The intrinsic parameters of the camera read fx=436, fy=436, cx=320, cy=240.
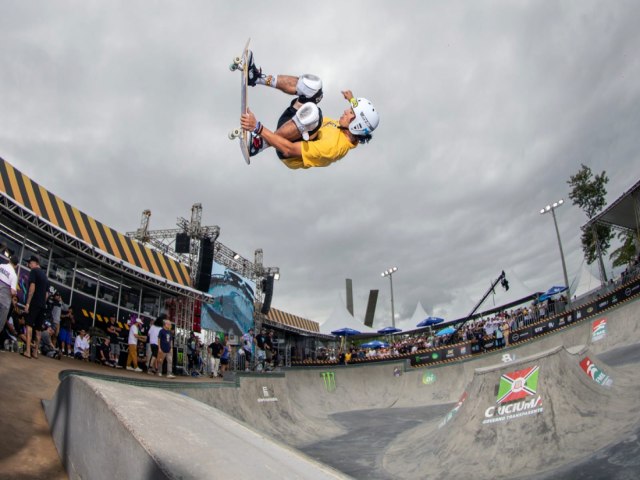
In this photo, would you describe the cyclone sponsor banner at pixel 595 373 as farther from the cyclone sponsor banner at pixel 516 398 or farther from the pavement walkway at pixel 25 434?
the pavement walkway at pixel 25 434

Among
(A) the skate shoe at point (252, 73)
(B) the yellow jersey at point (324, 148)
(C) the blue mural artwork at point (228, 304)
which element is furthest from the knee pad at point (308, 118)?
(C) the blue mural artwork at point (228, 304)

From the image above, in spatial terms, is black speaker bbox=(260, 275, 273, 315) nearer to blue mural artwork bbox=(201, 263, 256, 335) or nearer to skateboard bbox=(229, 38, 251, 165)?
blue mural artwork bbox=(201, 263, 256, 335)

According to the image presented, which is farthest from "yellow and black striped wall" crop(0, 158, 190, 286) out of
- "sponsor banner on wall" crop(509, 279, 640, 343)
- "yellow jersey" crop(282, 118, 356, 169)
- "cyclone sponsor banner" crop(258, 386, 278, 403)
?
"sponsor banner on wall" crop(509, 279, 640, 343)

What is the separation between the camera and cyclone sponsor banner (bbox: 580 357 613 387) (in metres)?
7.16

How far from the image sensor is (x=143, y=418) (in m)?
2.95

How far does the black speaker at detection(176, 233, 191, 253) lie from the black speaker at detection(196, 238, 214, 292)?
2331 mm

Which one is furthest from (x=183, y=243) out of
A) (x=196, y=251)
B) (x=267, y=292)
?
(x=267, y=292)

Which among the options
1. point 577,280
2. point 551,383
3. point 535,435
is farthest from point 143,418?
point 577,280

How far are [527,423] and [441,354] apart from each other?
47.3ft

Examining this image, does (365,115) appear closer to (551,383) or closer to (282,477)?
(282,477)

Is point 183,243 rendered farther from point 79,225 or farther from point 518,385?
point 518,385

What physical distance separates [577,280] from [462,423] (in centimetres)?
3147

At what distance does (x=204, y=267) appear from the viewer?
74.0 feet

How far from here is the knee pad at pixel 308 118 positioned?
5.05 m
